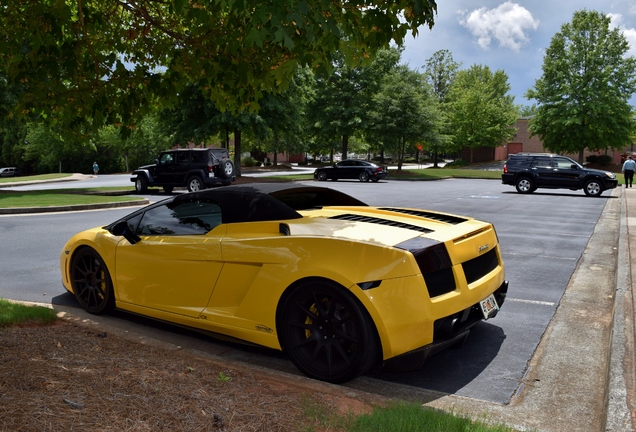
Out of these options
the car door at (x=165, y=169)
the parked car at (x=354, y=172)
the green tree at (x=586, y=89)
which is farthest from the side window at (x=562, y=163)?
the green tree at (x=586, y=89)

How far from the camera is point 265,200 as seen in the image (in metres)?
4.54

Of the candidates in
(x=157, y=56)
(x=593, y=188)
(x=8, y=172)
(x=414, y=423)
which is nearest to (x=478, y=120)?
(x=593, y=188)

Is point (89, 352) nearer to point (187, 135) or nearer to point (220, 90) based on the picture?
point (220, 90)

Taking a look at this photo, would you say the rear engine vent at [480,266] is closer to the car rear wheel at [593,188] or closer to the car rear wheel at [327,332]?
the car rear wheel at [327,332]

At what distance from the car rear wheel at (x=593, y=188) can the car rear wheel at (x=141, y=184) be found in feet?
61.8

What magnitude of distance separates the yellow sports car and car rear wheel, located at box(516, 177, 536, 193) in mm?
20675

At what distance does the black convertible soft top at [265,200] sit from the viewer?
4453 mm

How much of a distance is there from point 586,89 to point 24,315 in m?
54.4

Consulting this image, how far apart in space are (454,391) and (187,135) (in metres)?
29.0

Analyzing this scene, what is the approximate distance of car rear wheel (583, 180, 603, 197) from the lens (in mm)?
22797

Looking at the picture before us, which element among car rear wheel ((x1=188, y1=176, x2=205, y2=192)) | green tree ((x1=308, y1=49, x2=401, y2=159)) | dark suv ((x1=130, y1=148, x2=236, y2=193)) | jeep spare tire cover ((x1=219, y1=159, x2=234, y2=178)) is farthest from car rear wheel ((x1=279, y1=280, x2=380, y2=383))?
green tree ((x1=308, y1=49, x2=401, y2=159))

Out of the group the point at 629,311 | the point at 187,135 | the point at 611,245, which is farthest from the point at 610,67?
the point at 629,311

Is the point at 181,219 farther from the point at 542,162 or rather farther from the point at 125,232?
the point at 542,162

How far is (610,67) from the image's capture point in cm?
5025
